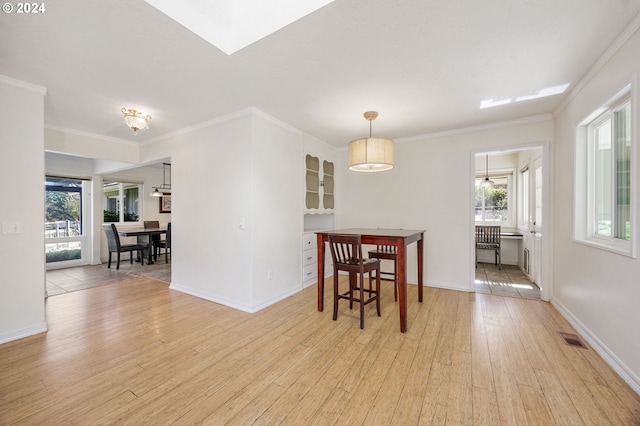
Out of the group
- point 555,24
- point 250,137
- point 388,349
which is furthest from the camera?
point 250,137

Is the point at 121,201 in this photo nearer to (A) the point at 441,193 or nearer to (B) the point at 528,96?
(A) the point at 441,193

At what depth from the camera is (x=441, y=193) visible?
403 centimetres

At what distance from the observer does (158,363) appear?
2.06 m

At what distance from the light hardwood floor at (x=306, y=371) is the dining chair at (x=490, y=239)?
7.82 feet

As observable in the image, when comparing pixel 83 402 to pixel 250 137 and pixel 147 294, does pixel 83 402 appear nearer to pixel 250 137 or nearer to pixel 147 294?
pixel 147 294

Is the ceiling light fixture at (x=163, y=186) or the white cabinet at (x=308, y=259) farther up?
the ceiling light fixture at (x=163, y=186)

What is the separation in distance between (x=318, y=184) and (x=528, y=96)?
2919mm

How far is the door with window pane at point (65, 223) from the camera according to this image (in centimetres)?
542

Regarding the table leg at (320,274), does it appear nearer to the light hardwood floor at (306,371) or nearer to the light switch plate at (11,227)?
the light hardwood floor at (306,371)

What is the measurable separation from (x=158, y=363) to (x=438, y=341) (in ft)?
7.80

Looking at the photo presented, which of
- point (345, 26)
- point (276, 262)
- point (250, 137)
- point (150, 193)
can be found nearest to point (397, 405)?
point (276, 262)

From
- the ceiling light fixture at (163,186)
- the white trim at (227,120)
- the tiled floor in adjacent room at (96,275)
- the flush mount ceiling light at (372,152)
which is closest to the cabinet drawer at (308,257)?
the flush mount ceiling light at (372,152)

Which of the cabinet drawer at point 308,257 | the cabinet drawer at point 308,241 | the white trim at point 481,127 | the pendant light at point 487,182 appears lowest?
the cabinet drawer at point 308,257

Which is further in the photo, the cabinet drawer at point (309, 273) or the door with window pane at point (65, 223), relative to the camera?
the door with window pane at point (65, 223)
